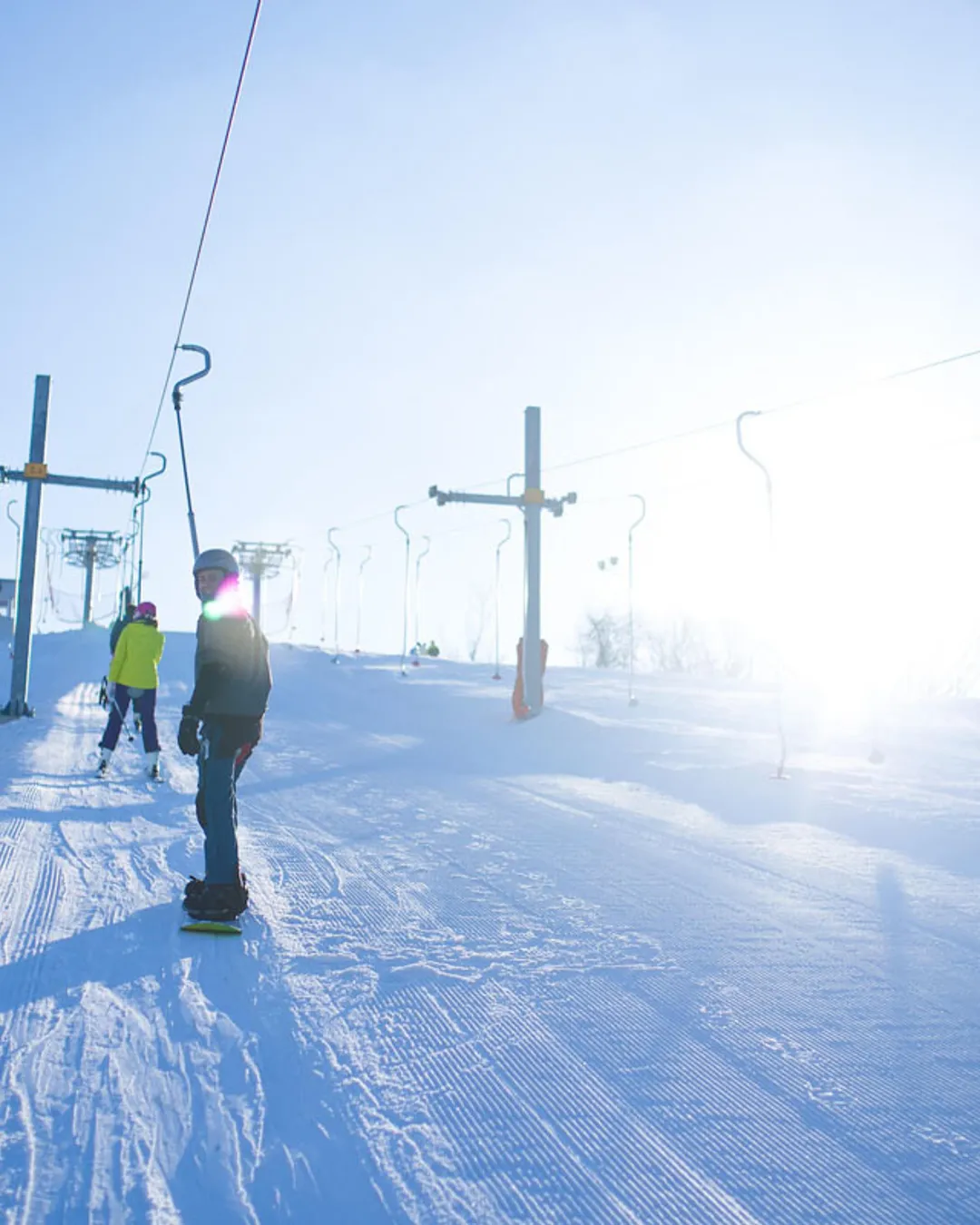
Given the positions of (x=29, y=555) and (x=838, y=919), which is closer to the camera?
(x=838, y=919)

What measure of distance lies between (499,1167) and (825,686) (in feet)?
81.7

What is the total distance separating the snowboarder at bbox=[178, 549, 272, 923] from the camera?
4.96 metres

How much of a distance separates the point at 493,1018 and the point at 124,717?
7.71 metres

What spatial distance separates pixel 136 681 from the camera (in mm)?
10586

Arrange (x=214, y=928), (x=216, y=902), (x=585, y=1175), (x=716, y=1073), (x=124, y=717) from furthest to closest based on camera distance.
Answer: (x=124, y=717)
(x=216, y=902)
(x=214, y=928)
(x=716, y=1073)
(x=585, y=1175)

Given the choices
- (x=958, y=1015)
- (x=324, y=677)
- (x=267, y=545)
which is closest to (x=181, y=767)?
(x=958, y=1015)

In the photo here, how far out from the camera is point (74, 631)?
42375mm

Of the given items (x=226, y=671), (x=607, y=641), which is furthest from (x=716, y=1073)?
(x=607, y=641)

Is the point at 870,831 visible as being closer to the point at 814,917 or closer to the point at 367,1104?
the point at 814,917

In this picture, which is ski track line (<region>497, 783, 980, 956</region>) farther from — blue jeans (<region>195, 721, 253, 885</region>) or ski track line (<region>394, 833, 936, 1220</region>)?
blue jeans (<region>195, 721, 253, 885</region>)

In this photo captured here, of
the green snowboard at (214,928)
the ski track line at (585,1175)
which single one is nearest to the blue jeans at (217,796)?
the green snowboard at (214,928)

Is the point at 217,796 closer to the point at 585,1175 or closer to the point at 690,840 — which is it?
the point at 585,1175

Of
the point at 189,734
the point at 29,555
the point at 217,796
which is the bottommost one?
the point at 217,796

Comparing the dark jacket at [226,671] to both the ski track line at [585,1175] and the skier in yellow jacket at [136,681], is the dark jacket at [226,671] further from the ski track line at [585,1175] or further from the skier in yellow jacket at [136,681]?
the skier in yellow jacket at [136,681]
